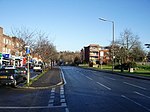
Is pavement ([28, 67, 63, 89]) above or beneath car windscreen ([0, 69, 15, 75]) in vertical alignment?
beneath

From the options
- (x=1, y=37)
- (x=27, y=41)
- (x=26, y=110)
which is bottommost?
(x=26, y=110)

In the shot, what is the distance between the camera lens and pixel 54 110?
1134 cm

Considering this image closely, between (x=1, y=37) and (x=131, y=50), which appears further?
(x=1, y=37)

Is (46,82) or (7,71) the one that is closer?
(7,71)

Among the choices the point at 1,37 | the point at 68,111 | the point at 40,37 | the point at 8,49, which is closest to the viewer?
the point at 68,111

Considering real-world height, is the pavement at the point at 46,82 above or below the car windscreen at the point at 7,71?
below

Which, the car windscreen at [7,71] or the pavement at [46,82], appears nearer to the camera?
the car windscreen at [7,71]

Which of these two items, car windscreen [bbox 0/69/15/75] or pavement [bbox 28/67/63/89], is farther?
pavement [bbox 28/67/63/89]

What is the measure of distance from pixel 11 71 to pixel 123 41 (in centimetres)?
4848

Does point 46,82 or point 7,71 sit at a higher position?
point 7,71

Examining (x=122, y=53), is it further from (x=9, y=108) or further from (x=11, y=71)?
(x=9, y=108)

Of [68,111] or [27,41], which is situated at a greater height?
[27,41]

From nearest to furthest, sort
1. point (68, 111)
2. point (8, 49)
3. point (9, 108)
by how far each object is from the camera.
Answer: point (68, 111)
point (9, 108)
point (8, 49)

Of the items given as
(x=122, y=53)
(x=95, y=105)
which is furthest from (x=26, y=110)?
(x=122, y=53)
